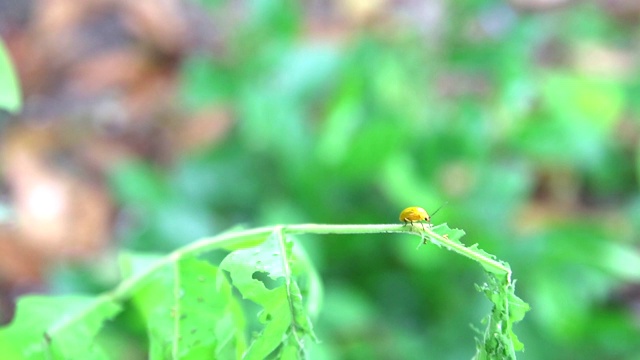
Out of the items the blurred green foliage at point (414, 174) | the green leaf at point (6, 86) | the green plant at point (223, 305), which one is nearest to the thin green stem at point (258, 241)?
the green plant at point (223, 305)

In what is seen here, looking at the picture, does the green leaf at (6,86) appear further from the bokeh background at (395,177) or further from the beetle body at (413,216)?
the bokeh background at (395,177)

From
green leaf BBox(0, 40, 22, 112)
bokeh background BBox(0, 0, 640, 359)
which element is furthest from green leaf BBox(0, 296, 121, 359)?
bokeh background BBox(0, 0, 640, 359)

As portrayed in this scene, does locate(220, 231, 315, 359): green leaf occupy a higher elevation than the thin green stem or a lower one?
lower

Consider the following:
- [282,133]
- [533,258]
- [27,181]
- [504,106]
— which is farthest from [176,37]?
[533,258]

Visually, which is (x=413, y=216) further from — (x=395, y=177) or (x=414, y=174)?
(x=414, y=174)

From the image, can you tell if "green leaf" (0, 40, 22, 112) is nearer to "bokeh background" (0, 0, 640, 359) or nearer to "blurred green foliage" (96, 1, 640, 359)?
"bokeh background" (0, 0, 640, 359)

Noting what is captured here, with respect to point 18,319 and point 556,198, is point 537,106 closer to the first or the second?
point 556,198
